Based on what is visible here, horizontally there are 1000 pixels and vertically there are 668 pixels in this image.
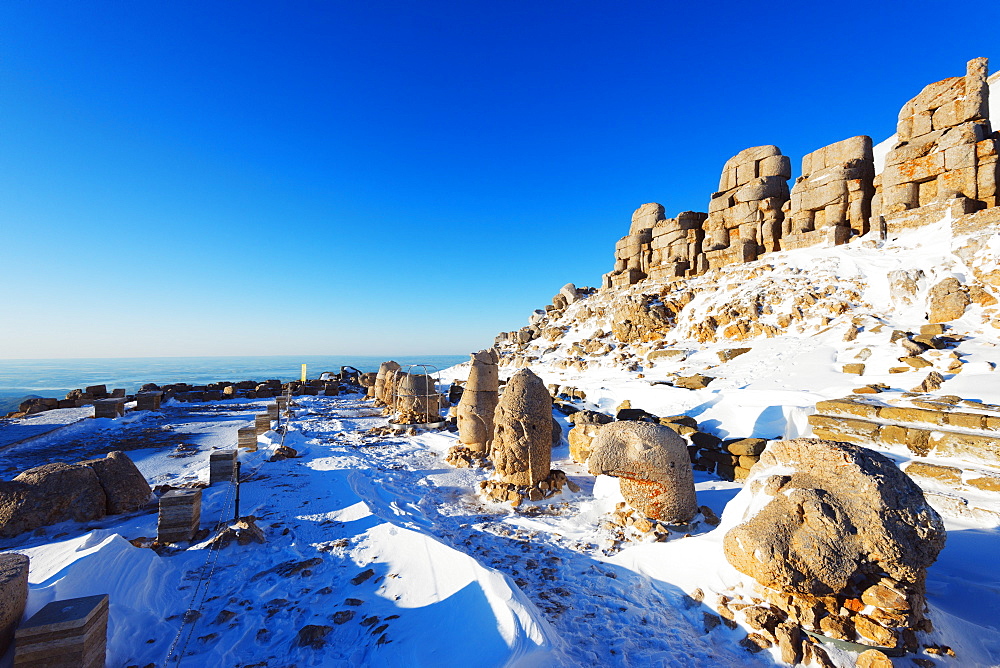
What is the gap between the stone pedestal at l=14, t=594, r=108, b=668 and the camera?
2434mm

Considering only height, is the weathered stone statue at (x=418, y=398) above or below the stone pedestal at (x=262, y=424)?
above

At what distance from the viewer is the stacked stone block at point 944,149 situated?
1348 cm

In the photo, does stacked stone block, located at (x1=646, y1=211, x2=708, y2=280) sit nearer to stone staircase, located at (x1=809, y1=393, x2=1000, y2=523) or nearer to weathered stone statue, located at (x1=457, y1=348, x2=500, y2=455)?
stone staircase, located at (x1=809, y1=393, x2=1000, y2=523)

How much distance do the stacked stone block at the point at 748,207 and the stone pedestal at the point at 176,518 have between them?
23.3 meters

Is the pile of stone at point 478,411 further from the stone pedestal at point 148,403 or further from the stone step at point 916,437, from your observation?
the stone pedestal at point 148,403

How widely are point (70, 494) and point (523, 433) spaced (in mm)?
6669

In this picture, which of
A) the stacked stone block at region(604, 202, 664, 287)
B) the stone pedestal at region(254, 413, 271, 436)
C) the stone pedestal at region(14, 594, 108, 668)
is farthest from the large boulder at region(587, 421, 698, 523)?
the stacked stone block at region(604, 202, 664, 287)

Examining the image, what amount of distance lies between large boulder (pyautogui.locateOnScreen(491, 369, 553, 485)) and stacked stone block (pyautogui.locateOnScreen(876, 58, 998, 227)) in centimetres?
1781

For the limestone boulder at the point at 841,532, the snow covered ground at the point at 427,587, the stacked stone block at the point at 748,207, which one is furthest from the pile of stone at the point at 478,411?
the stacked stone block at the point at 748,207

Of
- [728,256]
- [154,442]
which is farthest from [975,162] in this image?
[154,442]

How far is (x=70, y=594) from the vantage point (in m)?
A: 3.14

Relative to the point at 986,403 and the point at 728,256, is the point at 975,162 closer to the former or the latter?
the point at 728,256

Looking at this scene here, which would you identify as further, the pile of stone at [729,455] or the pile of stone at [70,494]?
the pile of stone at [729,455]

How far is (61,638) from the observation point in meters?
2.48
